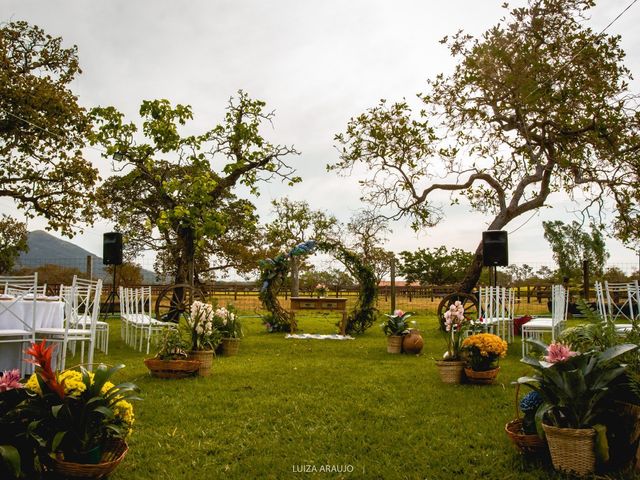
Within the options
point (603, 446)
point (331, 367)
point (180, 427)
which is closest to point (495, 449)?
point (603, 446)

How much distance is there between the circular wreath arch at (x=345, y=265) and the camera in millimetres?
9891

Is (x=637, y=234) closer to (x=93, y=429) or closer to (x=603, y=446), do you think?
(x=603, y=446)

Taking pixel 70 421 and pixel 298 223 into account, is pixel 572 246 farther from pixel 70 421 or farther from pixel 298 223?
pixel 70 421

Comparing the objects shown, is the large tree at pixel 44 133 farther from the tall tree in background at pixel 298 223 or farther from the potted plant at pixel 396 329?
the tall tree in background at pixel 298 223

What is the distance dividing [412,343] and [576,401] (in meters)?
4.33

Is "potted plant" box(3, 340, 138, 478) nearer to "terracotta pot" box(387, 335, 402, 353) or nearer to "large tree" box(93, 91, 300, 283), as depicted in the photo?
"terracotta pot" box(387, 335, 402, 353)

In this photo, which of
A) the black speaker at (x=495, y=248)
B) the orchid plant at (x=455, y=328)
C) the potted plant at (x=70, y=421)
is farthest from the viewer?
the black speaker at (x=495, y=248)

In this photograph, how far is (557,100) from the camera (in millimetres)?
8859

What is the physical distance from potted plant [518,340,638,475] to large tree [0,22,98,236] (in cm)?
1045

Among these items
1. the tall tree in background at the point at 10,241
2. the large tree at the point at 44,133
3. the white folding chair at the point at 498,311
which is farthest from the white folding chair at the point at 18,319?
the tall tree in background at the point at 10,241

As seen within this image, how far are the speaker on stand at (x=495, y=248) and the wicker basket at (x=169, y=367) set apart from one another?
227 inches

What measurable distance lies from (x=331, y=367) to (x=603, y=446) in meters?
3.64

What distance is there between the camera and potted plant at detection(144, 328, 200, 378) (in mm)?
4918

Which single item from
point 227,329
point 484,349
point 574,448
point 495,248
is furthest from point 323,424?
point 495,248
